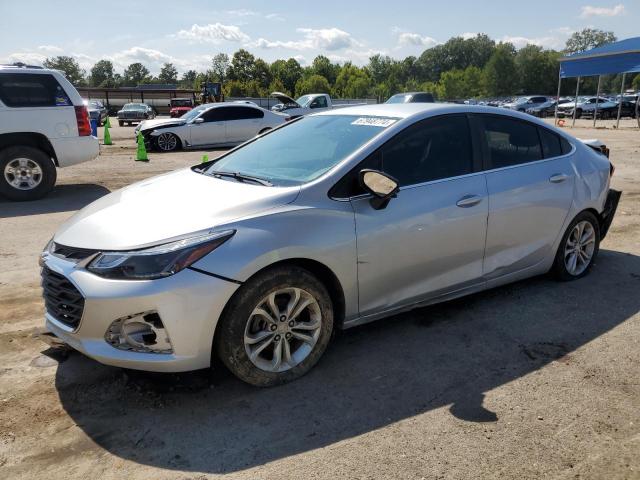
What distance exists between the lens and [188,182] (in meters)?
3.87

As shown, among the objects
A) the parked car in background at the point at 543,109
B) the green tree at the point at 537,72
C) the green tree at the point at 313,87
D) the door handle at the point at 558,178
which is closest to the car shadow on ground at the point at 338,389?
the door handle at the point at 558,178

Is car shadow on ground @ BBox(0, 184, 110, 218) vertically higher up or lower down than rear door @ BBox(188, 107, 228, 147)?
lower down

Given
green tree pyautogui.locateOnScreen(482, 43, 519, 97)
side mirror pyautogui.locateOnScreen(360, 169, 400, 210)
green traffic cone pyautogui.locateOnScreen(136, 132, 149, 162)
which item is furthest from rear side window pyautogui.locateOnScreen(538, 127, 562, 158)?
green tree pyautogui.locateOnScreen(482, 43, 519, 97)

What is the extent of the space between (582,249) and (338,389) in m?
3.06

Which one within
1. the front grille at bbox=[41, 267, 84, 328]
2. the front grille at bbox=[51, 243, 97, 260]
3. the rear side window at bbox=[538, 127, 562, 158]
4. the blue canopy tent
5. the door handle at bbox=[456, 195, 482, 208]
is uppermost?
the blue canopy tent

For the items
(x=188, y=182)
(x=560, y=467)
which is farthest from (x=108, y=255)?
(x=560, y=467)

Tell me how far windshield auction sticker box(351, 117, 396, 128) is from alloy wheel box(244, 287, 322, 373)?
1381mm

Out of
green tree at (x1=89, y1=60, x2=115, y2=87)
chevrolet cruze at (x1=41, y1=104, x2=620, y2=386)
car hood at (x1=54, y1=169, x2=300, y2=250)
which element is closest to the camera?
chevrolet cruze at (x1=41, y1=104, x2=620, y2=386)

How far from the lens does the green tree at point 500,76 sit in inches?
3952

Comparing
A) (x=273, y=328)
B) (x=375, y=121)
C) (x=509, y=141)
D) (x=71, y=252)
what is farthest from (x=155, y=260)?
(x=509, y=141)

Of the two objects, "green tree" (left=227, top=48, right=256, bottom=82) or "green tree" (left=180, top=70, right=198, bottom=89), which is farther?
"green tree" (left=180, top=70, right=198, bottom=89)

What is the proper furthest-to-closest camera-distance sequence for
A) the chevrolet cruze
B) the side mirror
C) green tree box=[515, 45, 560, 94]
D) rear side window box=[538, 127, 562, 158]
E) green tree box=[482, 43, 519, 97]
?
green tree box=[515, 45, 560, 94] → green tree box=[482, 43, 519, 97] → rear side window box=[538, 127, 562, 158] → the side mirror → the chevrolet cruze

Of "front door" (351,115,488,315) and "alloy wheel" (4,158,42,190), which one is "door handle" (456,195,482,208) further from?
"alloy wheel" (4,158,42,190)

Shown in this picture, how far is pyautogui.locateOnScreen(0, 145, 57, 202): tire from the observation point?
8922 mm
